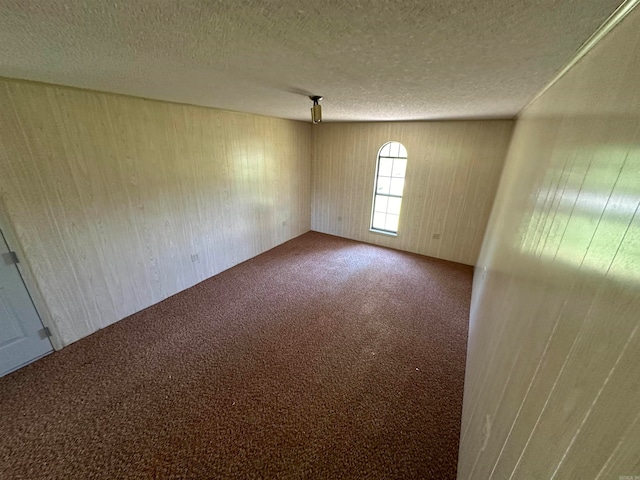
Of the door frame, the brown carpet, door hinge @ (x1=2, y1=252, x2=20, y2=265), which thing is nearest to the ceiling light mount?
the brown carpet

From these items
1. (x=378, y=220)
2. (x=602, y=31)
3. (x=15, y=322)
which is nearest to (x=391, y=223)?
(x=378, y=220)

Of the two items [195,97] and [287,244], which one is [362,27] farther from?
[287,244]

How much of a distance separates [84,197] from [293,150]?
3365 mm

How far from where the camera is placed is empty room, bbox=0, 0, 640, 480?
0.66 m

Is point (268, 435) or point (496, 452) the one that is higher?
point (496, 452)

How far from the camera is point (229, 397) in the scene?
6.60 ft

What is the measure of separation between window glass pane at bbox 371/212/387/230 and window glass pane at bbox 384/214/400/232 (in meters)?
0.08

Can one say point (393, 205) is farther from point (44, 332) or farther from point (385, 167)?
point (44, 332)

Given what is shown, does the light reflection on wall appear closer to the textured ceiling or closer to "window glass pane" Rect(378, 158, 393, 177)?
the textured ceiling

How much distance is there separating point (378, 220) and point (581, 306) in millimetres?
4793

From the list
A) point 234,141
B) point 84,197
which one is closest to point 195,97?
point 234,141

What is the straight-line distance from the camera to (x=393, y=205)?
16.6ft

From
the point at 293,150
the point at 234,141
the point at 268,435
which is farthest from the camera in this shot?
the point at 293,150

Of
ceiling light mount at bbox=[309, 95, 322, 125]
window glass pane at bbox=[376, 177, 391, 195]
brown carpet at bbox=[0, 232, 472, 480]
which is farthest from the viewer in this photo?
window glass pane at bbox=[376, 177, 391, 195]
